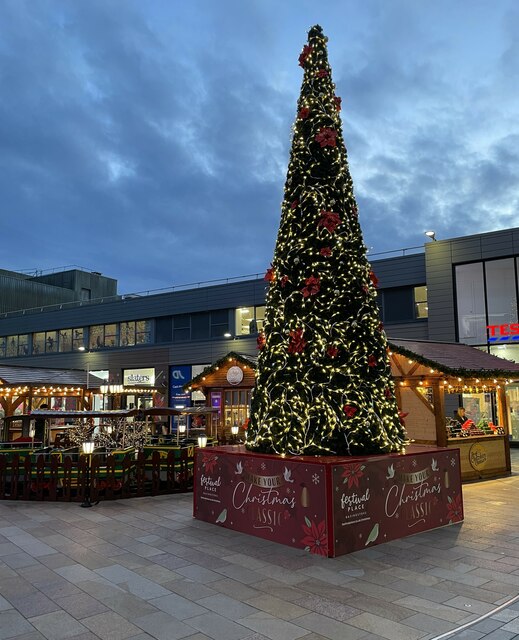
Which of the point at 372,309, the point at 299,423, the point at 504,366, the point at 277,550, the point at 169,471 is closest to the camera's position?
the point at 277,550

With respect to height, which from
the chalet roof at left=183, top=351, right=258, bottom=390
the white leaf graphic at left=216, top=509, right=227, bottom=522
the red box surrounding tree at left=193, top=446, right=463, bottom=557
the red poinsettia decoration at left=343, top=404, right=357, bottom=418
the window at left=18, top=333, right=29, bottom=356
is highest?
the window at left=18, top=333, right=29, bottom=356

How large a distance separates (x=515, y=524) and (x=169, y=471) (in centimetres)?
707

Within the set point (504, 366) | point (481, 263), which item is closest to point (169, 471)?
point (504, 366)

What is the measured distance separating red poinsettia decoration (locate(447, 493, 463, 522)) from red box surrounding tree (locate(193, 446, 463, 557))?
2 cm

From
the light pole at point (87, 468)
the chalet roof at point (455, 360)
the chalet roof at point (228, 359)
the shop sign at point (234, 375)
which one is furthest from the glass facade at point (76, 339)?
the light pole at point (87, 468)

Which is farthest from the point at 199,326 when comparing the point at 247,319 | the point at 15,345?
the point at 15,345

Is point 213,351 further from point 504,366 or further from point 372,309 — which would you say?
point 372,309

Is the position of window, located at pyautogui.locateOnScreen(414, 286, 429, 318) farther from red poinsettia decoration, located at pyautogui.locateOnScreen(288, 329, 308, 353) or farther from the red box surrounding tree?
red poinsettia decoration, located at pyautogui.locateOnScreen(288, 329, 308, 353)

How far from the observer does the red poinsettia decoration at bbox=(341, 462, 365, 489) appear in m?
7.07

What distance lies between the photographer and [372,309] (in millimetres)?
8906

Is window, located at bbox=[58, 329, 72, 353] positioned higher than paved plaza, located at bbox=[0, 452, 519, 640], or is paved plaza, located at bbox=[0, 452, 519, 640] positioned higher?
window, located at bbox=[58, 329, 72, 353]

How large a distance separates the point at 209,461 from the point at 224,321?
23.8m

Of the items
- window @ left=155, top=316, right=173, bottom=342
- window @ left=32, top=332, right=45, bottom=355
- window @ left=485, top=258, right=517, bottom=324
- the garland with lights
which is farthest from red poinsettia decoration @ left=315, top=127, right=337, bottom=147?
window @ left=32, top=332, right=45, bottom=355

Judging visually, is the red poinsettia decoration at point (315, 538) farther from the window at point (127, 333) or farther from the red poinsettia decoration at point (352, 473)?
the window at point (127, 333)
